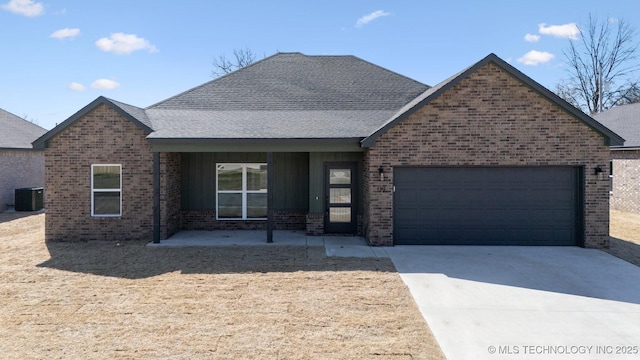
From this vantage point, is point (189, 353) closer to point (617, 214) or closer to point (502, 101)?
point (502, 101)

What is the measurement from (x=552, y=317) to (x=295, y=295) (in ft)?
13.1

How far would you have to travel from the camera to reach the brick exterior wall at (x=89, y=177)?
11.5m

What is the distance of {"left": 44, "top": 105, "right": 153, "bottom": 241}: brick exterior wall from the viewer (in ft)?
37.7

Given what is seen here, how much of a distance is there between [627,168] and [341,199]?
14.3 metres

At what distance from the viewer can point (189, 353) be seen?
487 centimetres

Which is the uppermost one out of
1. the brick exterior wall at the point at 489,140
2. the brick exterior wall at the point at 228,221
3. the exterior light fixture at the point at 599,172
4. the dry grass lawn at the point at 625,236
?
the brick exterior wall at the point at 489,140

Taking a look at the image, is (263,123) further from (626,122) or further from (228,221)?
(626,122)

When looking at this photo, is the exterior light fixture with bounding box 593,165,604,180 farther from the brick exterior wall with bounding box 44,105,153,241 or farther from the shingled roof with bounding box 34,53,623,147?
the brick exterior wall with bounding box 44,105,153,241

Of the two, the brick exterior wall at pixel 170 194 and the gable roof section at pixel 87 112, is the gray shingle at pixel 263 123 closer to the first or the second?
the gable roof section at pixel 87 112

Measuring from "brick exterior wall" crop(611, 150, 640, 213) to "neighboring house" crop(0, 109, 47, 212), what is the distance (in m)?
26.8

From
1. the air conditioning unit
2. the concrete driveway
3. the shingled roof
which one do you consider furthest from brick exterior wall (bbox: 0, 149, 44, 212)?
the concrete driveway

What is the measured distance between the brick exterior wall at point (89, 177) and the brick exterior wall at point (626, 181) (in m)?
19.5

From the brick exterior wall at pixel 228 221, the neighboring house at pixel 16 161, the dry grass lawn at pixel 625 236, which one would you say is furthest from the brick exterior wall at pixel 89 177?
the dry grass lawn at pixel 625 236

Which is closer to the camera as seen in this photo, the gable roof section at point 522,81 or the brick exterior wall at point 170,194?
the gable roof section at point 522,81
